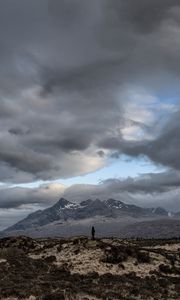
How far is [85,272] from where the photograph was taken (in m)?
63.9

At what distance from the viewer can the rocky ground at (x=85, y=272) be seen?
50.5 m

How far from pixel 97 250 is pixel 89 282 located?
14.5m

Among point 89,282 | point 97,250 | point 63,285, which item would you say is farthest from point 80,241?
point 63,285

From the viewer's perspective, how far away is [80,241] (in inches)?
3073

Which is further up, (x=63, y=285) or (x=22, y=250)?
(x=22, y=250)

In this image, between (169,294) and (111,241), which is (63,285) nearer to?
(169,294)

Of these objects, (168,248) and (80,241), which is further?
(168,248)

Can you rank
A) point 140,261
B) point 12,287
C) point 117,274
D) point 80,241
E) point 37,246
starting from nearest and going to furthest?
point 12,287 < point 117,274 < point 140,261 < point 80,241 < point 37,246

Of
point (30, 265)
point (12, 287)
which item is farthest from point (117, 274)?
point (12, 287)

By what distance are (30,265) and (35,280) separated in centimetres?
1117

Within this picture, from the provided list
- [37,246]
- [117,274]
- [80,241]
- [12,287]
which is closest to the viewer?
[12,287]

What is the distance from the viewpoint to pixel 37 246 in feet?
275

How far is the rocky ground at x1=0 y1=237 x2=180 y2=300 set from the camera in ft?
166

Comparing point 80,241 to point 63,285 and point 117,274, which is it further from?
point 63,285
